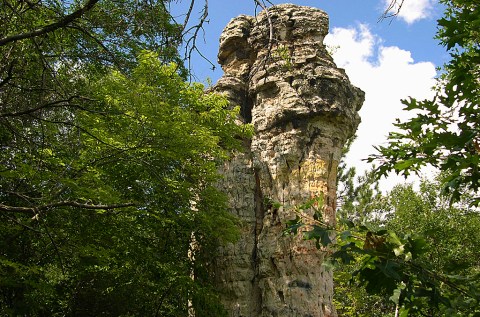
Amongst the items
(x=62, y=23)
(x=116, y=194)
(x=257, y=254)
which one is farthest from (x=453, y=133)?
(x=257, y=254)

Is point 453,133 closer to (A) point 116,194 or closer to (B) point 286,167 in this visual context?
(A) point 116,194

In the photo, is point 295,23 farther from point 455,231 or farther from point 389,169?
point 389,169

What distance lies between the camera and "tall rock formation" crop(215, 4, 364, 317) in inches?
468

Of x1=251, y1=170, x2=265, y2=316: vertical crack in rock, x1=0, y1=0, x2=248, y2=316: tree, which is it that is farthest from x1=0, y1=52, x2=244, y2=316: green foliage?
x1=251, y1=170, x2=265, y2=316: vertical crack in rock

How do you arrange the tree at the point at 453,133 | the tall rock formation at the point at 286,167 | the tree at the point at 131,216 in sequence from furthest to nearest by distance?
the tall rock formation at the point at 286,167, the tree at the point at 131,216, the tree at the point at 453,133

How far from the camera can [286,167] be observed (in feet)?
43.4

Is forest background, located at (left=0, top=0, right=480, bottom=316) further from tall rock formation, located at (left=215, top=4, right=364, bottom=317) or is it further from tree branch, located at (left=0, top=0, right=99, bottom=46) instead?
tree branch, located at (left=0, top=0, right=99, bottom=46)

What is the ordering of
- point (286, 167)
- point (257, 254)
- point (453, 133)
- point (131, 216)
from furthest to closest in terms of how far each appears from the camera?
point (286, 167)
point (257, 254)
point (131, 216)
point (453, 133)

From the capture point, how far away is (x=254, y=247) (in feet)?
42.2

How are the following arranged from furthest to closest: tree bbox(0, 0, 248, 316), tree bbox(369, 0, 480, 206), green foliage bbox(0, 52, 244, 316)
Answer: green foliage bbox(0, 52, 244, 316) → tree bbox(0, 0, 248, 316) → tree bbox(369, 0, 480, 206)

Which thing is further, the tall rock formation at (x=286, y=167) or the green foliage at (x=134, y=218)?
the tall rock formation at (x=286, y=167)

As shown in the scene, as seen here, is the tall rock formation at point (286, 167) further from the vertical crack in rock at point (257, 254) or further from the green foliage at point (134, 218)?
the green foliage at point (134, 218)

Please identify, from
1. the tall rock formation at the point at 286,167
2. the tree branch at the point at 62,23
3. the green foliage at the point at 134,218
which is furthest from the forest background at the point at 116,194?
the tree branch at the point at 62,23

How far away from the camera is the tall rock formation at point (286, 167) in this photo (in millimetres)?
11898
